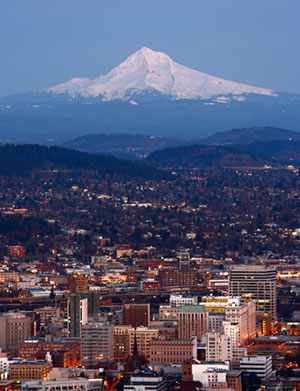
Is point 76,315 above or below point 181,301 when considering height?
above

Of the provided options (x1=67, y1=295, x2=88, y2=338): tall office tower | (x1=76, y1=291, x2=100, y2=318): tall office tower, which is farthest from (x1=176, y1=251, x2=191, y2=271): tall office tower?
(x1=67, y1=295, x2=88, y2=338): tall office tower

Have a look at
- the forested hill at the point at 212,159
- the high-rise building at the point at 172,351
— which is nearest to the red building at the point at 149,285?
the high-rise building at the point at 172,351

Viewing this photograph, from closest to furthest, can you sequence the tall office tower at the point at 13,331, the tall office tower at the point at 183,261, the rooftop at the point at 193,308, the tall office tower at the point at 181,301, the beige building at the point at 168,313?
the tall office tower at the point at 13,331 < the rooftop at the point at 193,308 < the beige building at the point at 168,313 < the tall office tower at the point at 181,301 < the tall office tower at the point at 183,261

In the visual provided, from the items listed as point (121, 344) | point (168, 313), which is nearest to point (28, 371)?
point (121, 344)

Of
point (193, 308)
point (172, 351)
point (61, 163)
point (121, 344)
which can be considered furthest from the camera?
point (61, 163)

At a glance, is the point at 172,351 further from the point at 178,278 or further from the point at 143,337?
the point at 178,278

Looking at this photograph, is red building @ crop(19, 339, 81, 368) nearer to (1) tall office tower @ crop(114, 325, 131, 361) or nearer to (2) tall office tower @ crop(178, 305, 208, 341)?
(1) tall office tower @ crop(114, 325, 131, 361)

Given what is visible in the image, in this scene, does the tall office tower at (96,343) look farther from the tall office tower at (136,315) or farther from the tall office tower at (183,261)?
the tall office tower at (183,261)
